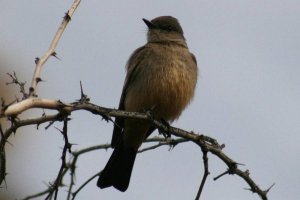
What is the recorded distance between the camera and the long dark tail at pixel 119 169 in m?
7.46

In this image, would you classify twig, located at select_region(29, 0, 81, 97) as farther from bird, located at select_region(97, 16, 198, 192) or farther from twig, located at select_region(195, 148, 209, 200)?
bird, located at select_region(97, 16, 198, 192)

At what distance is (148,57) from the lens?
7656mm

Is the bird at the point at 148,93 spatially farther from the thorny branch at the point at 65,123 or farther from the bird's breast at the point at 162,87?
the thorny branch at the point at 65,123

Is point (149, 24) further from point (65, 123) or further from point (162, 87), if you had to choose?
point (65, 123)

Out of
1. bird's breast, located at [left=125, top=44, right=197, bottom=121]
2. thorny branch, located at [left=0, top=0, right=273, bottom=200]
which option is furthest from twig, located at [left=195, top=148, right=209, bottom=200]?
bird's breast, located at [left=125, top=44, right=197, bottom=121]

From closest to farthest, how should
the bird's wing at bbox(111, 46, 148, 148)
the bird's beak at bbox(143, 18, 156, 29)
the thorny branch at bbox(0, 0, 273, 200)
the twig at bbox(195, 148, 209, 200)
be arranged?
1. the thorny branch at bbox(0, 0, 273, 200)
2. the twig at bbox(195, 148, 209, 200)
3. the bird's wing at bbox(111, 46, 148, 148)
4. the bird's beak at bbox(143, 18, 156, 29)

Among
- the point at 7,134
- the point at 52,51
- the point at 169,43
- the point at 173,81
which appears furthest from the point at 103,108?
the point at 169,43

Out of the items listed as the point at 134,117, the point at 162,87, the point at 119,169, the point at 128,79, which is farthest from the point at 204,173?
the point at 128,79

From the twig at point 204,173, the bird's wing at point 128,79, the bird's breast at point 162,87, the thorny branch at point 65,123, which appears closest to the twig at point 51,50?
the thorny branch at point 65,123

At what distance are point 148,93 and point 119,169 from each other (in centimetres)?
114

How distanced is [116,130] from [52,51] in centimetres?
369

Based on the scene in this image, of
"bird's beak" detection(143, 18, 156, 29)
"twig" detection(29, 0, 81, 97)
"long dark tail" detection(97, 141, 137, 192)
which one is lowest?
"long dark tail" detection(97, 141, 137, 192)

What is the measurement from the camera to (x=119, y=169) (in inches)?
303

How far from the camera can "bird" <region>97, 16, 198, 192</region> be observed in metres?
7.30
